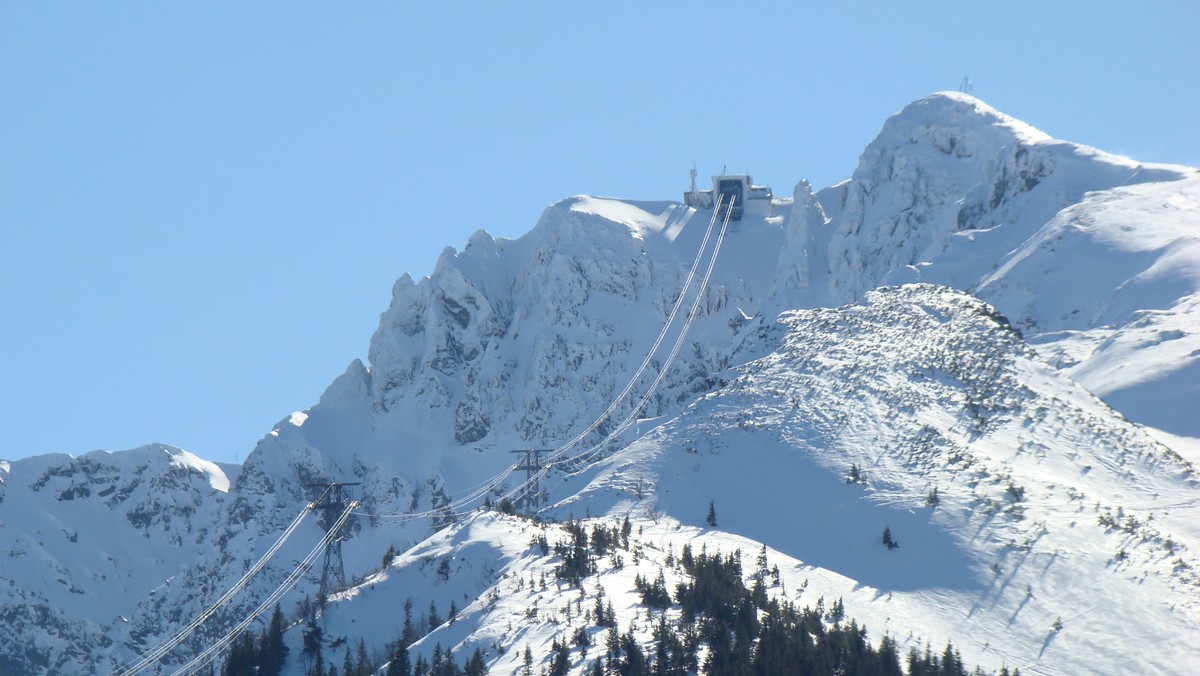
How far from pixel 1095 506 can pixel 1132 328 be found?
33.0m

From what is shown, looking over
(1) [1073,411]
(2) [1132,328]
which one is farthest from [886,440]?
(2) [1132,328]

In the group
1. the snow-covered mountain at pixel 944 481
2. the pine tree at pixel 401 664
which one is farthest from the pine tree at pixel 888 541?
the pine tree at pixel 401 664

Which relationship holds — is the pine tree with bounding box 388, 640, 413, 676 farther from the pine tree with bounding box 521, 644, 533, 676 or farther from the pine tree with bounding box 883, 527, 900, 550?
the pine tree with bounding box 883, 527, 900, 550

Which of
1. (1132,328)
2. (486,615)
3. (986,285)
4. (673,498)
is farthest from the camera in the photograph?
(986,285)

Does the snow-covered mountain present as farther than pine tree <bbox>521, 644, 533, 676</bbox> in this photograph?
Yes

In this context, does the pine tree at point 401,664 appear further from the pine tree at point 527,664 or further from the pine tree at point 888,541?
the pine tree at point 888,541

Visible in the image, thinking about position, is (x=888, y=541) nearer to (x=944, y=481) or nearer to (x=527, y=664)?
(x=944, y=481)

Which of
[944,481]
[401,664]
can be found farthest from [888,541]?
[401,664]

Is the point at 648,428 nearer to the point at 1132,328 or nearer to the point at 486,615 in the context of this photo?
the point at 1132,328

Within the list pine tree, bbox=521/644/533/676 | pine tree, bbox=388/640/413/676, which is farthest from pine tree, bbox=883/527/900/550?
pine tree, bbox=388/640/413/676

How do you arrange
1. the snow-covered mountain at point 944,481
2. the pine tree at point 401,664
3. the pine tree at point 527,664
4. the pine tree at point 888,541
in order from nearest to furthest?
the pine tree at point 527,664 → the pine tree at point 401,664 → the snow-covered mountain at point 944,481 → the pine tree at point 888,541

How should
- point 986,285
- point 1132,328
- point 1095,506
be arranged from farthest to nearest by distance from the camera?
point 986,285, point 1132,328, point 1095,506

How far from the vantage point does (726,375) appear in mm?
177125

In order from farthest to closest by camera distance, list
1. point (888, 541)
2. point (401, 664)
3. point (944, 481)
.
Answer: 1. point (944, 481)
2. point (888, 541)
3. point (401, 664)
